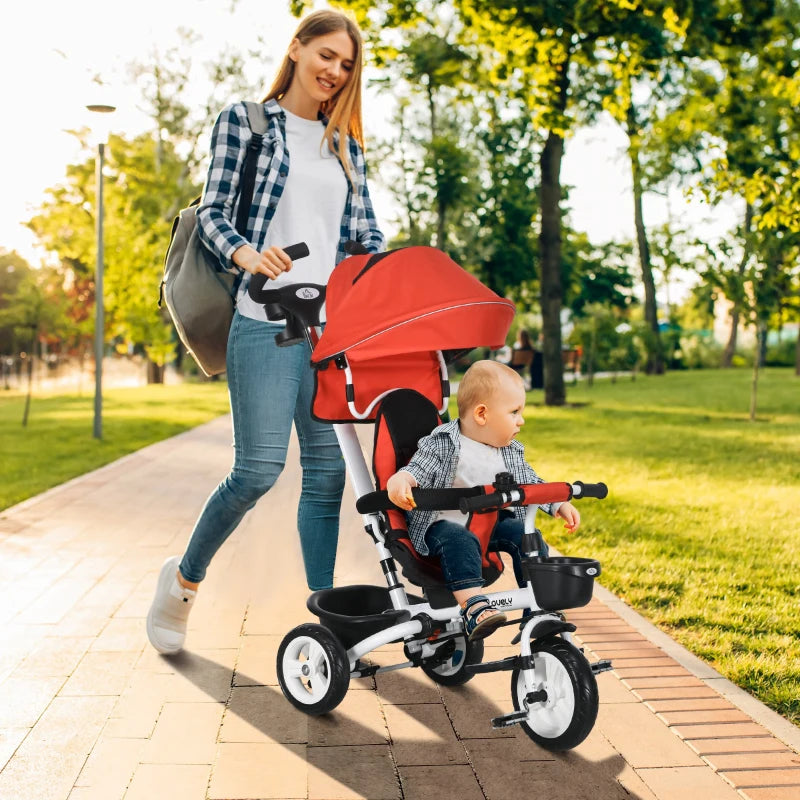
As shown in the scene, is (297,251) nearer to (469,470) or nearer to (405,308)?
(405,308)

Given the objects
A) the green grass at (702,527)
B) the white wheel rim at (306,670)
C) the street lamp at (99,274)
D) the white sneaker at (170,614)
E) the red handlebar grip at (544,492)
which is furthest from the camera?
the street lamp at (99,274)

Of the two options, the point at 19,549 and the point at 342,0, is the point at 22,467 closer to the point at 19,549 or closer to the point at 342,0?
the point at 19,549

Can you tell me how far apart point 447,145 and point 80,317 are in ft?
127

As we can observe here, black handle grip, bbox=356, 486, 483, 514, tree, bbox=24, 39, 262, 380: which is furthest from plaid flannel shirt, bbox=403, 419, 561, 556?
tree, bbox=24, 39, 262, 380

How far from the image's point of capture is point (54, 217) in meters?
39.8

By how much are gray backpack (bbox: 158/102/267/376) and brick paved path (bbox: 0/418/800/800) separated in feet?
4.29

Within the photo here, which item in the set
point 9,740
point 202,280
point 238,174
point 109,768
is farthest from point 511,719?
point 238,174

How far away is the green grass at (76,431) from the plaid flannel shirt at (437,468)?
5.60 metres

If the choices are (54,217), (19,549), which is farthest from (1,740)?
(54,217)

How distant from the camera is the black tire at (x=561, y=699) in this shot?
10.6 ft

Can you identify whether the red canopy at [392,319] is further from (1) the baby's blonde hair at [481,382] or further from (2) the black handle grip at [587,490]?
(2) the black handle grip at [587,490]

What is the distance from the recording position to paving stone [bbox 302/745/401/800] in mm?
3111

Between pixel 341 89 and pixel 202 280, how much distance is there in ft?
2.92

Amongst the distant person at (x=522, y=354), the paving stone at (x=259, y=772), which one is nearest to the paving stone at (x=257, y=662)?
the paving stone at (x=259, y=772)
